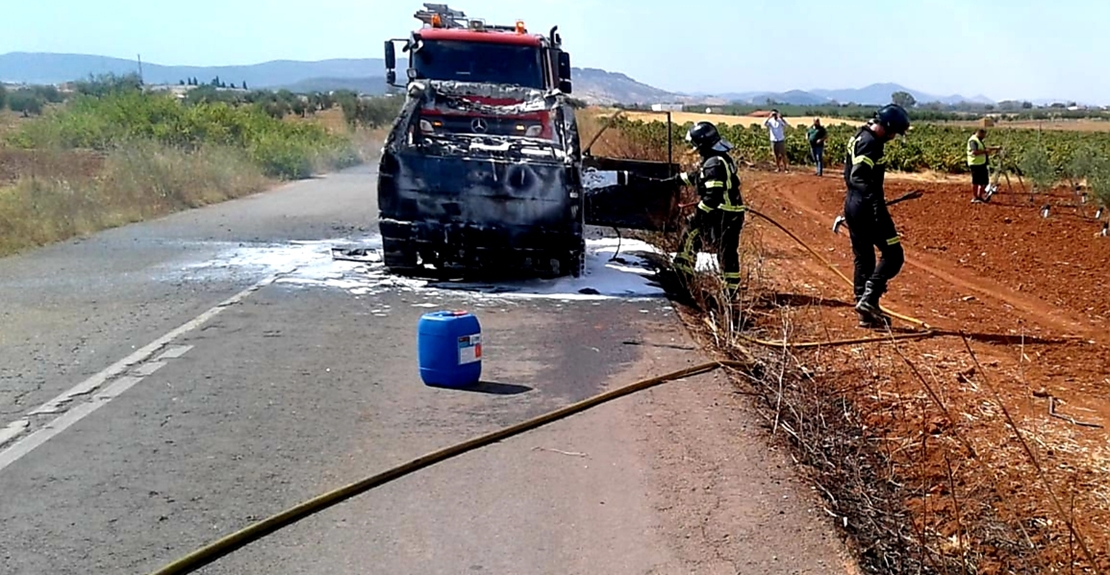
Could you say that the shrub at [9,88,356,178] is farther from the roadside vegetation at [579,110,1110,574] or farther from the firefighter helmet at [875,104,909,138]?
the roadside vegetation at [579,110,1110,574]

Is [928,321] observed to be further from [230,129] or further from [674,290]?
[230,129]

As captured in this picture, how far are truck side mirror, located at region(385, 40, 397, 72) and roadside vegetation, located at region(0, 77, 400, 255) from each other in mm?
4893

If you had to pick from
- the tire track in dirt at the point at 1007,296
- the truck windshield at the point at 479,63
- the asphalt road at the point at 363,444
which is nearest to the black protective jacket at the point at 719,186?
the asphalt road at the point at 363,444

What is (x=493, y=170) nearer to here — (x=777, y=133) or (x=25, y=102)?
(x=777, y=133)

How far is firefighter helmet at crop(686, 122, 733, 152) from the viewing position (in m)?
9.80

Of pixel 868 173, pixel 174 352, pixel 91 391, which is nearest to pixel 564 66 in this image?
pixel 868 173

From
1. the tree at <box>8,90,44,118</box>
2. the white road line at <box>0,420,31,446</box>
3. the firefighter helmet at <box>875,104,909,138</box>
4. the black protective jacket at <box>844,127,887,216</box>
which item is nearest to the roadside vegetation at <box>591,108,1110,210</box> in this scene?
the black protective jacket at <box>844,127,887,216</box>

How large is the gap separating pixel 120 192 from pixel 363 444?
47.5ft

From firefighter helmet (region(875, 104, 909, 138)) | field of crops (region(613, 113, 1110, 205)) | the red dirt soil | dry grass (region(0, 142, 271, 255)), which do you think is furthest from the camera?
field of crops (region(613, 113, 1110, 205))

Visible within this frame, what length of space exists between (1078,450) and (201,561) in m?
4.49

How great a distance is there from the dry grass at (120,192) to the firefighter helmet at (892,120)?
390 inches

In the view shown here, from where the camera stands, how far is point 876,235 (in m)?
9.08

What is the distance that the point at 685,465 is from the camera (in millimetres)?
5375

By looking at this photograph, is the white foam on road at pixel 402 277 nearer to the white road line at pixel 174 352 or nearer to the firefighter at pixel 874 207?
the firefighter at pixel 874 207
